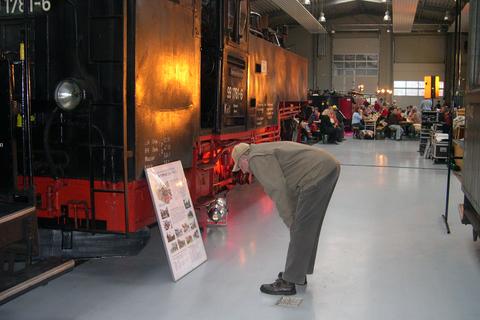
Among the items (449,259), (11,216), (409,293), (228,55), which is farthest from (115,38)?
(449,259)

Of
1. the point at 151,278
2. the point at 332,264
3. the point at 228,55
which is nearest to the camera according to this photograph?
the point at 151,278

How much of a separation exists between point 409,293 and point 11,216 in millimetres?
3357

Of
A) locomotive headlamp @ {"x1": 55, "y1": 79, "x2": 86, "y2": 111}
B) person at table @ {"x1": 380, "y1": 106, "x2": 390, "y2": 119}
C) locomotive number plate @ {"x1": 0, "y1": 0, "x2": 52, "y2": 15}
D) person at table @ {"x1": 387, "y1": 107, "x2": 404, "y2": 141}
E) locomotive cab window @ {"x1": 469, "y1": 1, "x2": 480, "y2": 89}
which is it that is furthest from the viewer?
person at table @ {"x1": 380, "y1": 106, "x2": 390, "y2": 119}

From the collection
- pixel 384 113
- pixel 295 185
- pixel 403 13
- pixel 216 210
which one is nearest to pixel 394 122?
pixel 384 113

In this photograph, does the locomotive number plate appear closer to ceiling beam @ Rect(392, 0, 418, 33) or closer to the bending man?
the bending man

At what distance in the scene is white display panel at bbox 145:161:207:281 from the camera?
15.6ft

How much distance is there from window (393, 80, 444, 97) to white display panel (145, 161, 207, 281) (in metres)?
31.1

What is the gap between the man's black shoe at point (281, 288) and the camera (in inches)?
182

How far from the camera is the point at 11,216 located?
339 centimetres

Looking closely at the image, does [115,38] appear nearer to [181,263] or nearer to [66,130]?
[66,130]

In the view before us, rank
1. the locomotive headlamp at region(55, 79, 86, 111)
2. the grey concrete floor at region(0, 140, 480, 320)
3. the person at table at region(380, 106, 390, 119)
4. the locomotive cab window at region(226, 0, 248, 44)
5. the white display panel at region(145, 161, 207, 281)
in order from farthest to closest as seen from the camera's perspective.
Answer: the person at table at region(380, 106, 390, 119), the locomotive cab window at region(226, 0, 248, 44), the white display panel at region(145, 161, 207, 281), the locomotive headlamp at region(55, 79, 86, 111), the grey concrete floor at region(0, 140, 480, 320)

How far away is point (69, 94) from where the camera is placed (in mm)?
4395

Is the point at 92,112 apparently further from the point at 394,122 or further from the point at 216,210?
the point at 394,122

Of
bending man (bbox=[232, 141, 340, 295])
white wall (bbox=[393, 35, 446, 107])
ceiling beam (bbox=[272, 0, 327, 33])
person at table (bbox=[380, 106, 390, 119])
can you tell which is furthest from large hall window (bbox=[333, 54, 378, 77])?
bending man (bbox=[232, 141, 340, 295])
